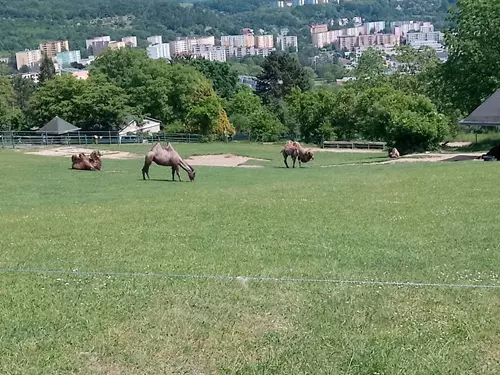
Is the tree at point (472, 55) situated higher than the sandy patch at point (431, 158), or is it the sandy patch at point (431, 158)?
the tree at point (472, 55)

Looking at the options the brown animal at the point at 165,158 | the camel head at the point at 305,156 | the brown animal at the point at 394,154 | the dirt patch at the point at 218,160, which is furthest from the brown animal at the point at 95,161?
the brown animal at the point at 394,154

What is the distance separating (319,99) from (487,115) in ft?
108

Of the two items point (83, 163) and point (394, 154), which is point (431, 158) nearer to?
point (394, 154)

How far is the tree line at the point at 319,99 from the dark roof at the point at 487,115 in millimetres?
5881

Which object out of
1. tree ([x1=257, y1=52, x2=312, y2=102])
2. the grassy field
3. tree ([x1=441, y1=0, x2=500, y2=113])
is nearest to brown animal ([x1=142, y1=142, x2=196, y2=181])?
the grassy field

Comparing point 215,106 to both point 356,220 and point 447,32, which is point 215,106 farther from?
point 356,220

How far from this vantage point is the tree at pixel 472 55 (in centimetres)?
4688

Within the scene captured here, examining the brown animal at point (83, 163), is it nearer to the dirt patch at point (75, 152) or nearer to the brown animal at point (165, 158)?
the brown animal at point (165, 158)

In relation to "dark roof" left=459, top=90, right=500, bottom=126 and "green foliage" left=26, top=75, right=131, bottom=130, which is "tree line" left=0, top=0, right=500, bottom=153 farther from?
"dark roof" left=459, top=90, right=500, bottom=126

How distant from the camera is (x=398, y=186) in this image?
21.2 meters

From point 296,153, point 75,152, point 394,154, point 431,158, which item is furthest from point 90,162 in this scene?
point 431,158

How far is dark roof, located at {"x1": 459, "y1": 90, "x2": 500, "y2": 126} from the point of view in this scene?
36875 millimetres

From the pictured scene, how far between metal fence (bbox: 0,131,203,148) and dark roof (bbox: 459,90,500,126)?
33.7m

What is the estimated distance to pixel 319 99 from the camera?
227ft
